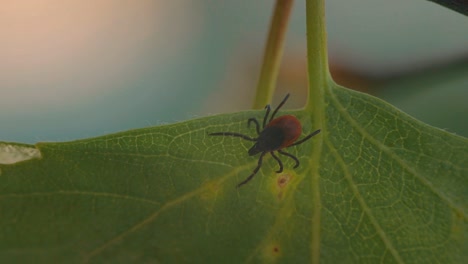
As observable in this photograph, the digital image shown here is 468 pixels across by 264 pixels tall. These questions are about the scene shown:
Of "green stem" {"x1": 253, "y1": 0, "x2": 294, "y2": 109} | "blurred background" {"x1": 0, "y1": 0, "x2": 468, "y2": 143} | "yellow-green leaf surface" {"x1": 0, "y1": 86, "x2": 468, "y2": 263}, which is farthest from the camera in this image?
"blurred background" {"x1": 0, "y1": 0, "x2": 468, "y2": 143}

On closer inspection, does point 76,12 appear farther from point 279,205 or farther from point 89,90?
Answer: point 279,205

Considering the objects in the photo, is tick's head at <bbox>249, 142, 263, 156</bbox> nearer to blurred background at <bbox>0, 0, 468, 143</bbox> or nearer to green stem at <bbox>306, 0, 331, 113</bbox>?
green stem at <bbox>306, 0, 331, 113</bbox>

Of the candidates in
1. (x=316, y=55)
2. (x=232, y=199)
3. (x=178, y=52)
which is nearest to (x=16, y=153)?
(x=232, y=199)

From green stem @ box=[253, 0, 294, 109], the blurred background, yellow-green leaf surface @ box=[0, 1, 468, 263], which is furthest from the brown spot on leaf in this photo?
the blurred background

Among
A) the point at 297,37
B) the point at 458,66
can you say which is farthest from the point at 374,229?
the point at 297,37

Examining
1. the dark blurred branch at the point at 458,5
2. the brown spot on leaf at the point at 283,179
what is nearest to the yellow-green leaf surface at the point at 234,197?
the brown spot on leaf at the point at 283,179

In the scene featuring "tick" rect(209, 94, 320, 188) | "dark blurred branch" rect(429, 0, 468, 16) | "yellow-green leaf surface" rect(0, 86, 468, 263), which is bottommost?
"yellow-green leaf surface" rect(0, 86, 468, 263)

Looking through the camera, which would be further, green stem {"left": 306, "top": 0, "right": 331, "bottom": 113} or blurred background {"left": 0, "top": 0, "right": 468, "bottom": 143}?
blurred background {"left": 0, "top": 0, "right": 468, "bottom": 143}

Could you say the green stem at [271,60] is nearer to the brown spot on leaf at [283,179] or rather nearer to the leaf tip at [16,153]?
the brown spot on leaf at [283,179]
